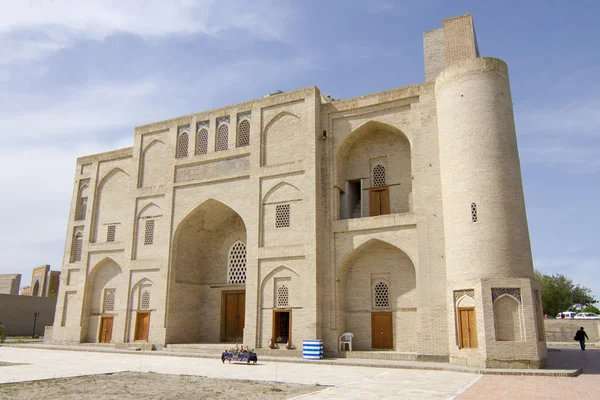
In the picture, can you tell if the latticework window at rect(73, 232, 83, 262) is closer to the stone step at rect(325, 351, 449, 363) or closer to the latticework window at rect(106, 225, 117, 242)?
the latticework window at rect(106, 225, 117, 242)

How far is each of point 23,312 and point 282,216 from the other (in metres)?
23.4

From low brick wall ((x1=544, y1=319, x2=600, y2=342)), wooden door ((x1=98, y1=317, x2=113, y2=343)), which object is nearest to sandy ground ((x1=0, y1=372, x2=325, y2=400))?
wooden door ((x1=98, y1=317, x2=113, y2=343))

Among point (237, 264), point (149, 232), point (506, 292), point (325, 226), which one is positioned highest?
point (149, 232)

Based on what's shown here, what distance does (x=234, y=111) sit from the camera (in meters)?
19.3

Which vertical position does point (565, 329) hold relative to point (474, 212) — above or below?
below

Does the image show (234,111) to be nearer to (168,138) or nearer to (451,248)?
(168,138)

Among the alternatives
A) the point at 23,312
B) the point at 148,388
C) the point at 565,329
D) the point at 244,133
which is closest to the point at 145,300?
the point at 244,133

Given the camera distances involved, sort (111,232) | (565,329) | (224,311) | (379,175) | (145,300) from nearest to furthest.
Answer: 1. (379,175)
2. (145,300)
3. (224,311)
4. (111,232)
5. (565,329)

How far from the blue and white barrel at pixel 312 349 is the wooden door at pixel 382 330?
189cm

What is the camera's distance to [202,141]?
19969 millimetres

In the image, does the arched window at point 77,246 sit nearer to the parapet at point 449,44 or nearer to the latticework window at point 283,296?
the latticework window at point 283,296

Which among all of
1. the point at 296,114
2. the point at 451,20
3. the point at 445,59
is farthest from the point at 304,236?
the point at 451,20

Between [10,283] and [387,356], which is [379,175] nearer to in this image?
[387,356]

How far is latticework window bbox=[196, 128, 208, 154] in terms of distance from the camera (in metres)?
19.8
